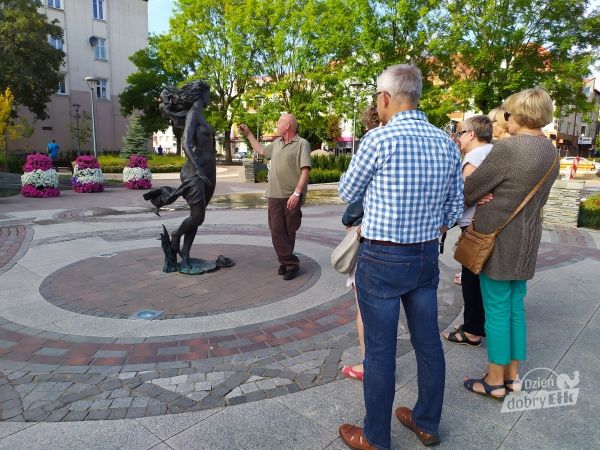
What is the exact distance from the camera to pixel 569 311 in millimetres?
4430

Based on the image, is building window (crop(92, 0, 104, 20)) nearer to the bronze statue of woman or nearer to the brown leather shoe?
the bronze statue of woman

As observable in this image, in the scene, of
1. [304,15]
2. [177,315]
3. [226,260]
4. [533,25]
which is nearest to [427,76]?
[533,25]

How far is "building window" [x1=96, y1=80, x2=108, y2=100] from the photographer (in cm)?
4066

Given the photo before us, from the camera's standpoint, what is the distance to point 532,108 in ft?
8.63

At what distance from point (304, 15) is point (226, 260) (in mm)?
25131

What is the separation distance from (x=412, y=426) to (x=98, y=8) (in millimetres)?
46099

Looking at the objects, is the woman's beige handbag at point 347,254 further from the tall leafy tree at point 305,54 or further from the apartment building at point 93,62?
the apartment building at point 93,62

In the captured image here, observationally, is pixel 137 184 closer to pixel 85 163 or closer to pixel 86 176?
pixel 86 176

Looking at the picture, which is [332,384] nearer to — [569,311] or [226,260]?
[569,311]

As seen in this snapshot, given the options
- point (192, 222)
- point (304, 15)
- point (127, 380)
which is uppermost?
point (304, 15)

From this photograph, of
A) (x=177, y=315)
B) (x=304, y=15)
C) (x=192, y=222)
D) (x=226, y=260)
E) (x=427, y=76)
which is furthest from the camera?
(x=304, y=15)

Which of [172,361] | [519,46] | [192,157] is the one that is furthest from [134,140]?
[172,361]

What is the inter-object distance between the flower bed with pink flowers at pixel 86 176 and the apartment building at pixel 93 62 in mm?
23910

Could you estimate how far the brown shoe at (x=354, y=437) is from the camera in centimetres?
226
